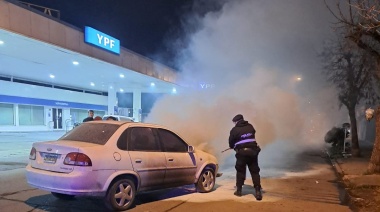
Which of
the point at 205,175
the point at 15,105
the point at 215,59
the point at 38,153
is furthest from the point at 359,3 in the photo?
the point at 15,105

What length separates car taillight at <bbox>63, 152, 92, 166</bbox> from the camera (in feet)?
16.4

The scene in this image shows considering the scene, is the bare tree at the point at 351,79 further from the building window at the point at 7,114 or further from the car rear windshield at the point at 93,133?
the building window at the point at 7,114

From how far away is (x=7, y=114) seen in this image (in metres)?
26.0

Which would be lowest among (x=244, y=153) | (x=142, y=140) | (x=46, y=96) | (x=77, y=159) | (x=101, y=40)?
(x=244, y=153)

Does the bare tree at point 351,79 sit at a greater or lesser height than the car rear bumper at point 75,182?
greater

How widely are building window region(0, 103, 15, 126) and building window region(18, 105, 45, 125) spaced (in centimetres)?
81

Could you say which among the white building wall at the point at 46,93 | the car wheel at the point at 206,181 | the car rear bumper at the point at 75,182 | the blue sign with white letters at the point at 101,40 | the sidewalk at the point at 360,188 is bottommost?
the sidewalk at the point at 360,188

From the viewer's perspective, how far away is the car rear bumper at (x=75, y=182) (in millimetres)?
4934

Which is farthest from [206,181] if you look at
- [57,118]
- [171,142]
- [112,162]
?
[57,118]

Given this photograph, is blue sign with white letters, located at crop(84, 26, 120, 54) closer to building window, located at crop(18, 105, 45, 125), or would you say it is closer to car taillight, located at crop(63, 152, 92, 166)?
car taillight, located at crop(63, 152, 92, 166)

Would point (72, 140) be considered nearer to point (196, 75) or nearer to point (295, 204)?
point (295, 204)

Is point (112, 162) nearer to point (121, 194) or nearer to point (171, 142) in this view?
point (121, 194)

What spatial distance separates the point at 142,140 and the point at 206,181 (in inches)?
75.1

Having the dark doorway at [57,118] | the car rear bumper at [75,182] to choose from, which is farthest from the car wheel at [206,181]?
the dark doorway at [57,118]
